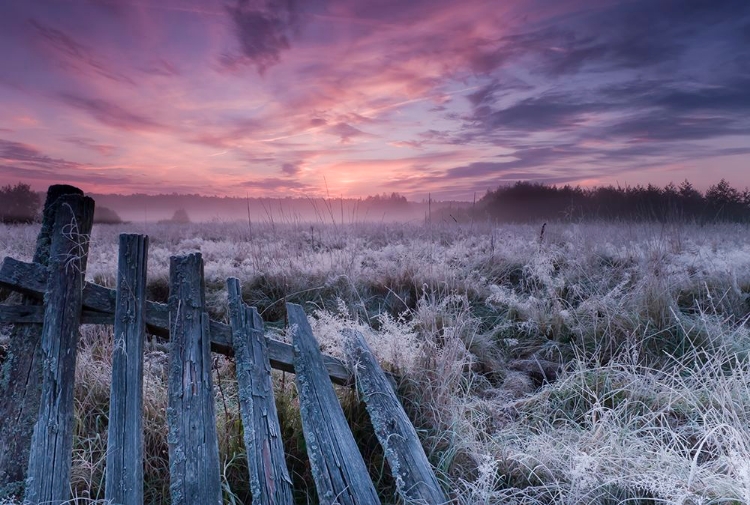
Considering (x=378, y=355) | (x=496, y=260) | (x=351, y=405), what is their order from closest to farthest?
(x=351, y=405)
(x=378, y=355)
(x=496, y=260)

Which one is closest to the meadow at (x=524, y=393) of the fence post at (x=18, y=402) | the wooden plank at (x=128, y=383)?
the wooden plank at (x=128, y=383)

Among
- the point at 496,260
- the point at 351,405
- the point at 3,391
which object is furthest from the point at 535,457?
the point at 496,260

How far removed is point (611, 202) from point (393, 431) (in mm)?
27015

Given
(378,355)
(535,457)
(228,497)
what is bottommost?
(228,497)

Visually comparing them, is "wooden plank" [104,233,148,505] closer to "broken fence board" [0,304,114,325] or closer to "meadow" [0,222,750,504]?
"meadow" [0,222,750,504]

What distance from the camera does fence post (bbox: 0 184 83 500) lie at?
2.30 metres

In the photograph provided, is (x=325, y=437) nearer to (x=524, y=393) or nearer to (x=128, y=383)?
(x=128, y=383)

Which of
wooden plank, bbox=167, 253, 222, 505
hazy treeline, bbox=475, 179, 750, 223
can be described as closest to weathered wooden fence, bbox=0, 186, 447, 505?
wooden plank, bbox=167, 253, 222, 505

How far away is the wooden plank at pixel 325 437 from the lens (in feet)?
6.99

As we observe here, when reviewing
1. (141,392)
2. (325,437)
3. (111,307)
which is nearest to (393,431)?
(325,437)

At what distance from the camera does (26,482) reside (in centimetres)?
220

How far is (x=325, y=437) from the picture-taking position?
7.64 ft

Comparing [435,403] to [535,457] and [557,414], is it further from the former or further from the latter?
[557,414]

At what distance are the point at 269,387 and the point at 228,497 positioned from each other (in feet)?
2.06
